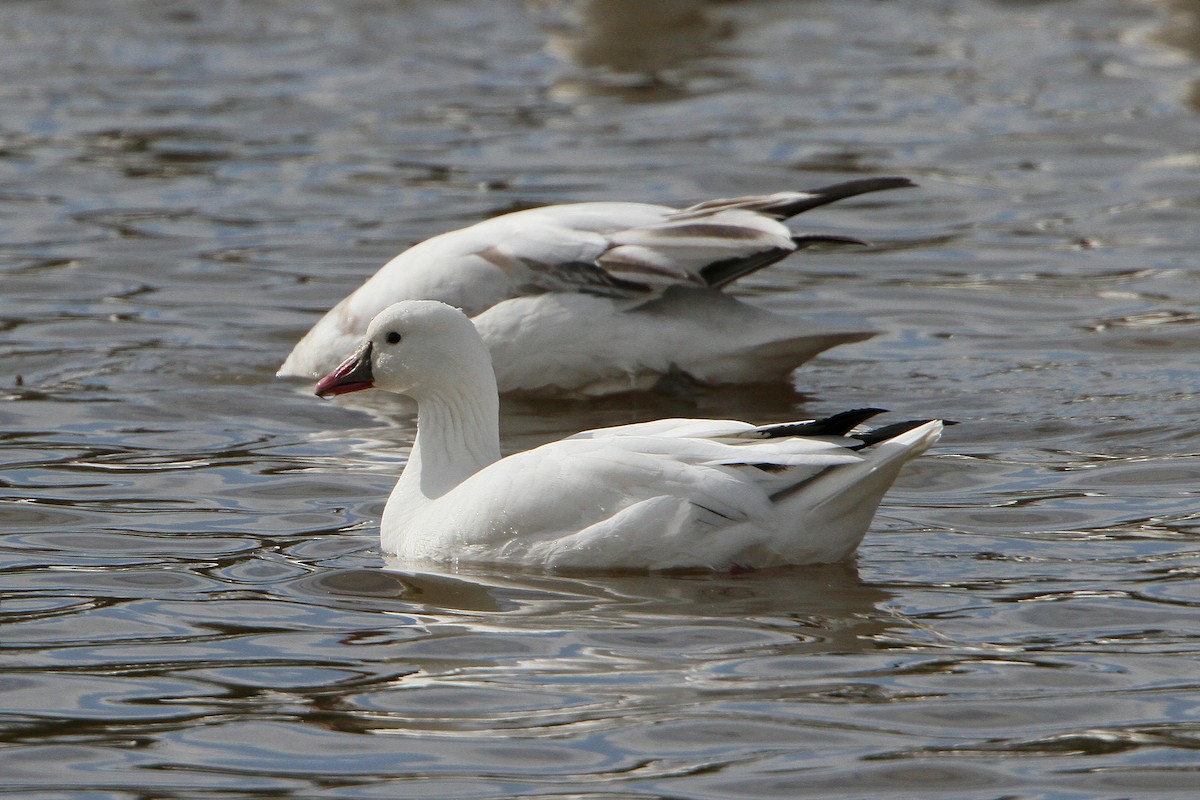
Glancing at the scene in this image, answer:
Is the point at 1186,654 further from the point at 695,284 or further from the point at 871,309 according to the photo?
the point at 871,309

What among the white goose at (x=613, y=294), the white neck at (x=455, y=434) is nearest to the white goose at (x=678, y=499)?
the white neck at (x=455, y=434)

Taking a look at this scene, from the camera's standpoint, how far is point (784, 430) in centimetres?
618

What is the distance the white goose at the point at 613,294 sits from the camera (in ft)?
28.5

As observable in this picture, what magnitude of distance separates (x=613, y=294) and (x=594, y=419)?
1.84 ft

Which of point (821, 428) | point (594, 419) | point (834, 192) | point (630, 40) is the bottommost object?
point (594, 419)

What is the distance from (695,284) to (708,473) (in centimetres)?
263

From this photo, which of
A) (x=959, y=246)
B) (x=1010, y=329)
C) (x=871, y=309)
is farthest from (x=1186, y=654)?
(x=959, y=246)

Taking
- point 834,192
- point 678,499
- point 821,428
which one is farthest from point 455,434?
Result: point 834,192

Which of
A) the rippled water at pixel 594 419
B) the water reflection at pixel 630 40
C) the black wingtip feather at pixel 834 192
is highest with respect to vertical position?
the water reflection at pixel 630 40

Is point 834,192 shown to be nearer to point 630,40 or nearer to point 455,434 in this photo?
point 455,434

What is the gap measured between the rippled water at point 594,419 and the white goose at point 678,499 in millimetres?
126

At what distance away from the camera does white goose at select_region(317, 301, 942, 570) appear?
6.13 meters

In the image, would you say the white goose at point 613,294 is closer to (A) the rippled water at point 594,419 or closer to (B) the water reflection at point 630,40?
(A) the rippled water at point 594,419

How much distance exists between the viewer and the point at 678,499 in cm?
616
